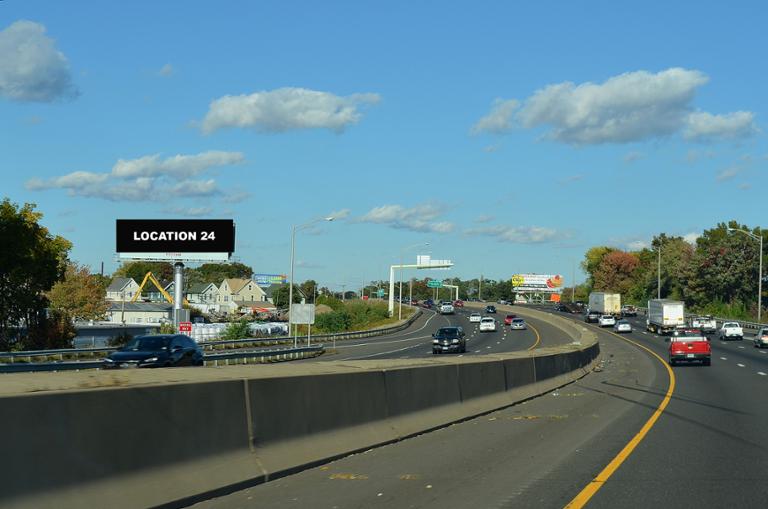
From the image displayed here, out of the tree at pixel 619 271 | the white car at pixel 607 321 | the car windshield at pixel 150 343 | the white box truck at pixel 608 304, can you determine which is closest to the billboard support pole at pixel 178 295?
the car windshield at pixel 150 343

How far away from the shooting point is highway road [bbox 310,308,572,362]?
194ft

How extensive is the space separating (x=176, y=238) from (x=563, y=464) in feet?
196

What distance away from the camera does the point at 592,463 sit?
12023 millimetres

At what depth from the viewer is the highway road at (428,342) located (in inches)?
2329

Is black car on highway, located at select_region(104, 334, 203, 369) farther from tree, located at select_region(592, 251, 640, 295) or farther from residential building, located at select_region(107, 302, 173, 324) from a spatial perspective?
tree, located at select_region(592, 251, 640, 295)

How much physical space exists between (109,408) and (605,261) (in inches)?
7122

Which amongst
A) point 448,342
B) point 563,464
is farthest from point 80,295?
point 563,464

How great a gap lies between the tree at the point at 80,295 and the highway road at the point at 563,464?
87831 mm

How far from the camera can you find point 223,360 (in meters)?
46.0

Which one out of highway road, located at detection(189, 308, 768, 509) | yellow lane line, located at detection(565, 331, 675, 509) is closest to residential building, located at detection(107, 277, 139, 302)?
highway road, located at detection(189, 308, 768, 509)

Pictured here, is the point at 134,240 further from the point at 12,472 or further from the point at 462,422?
the point at 12,472

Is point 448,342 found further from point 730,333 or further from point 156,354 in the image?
point 156,354

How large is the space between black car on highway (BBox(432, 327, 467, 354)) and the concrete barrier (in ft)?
138

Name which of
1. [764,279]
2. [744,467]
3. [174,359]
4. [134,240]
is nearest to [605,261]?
[764,279]
